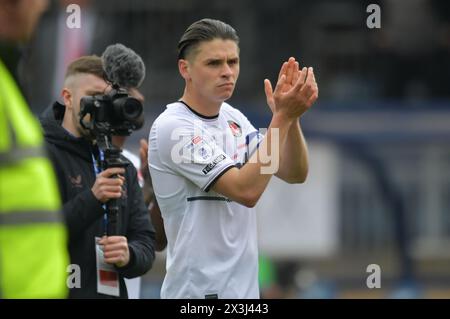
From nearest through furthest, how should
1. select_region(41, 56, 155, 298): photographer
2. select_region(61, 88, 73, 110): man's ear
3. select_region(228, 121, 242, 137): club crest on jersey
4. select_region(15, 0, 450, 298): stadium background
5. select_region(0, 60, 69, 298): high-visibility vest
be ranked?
1. select_region(0, 60, 69, 298): high-visibility vest
2. select_region(41, 56, 155, 298): photographer
3. select_region(228, 121, 242, 137): club crest on jersey
4. select_region(61, 88, 73, 110): man's ear
5. select_region(15, 0, 450, 298): stadium background

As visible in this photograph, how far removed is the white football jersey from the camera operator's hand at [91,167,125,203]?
22 cm

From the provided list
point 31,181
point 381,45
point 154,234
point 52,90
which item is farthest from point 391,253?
point 31,181

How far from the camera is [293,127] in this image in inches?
216

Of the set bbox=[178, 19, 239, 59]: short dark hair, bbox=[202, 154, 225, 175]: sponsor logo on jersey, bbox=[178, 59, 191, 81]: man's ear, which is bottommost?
bbox=[202, 154, 225, 175]: sponsor logo on jersey

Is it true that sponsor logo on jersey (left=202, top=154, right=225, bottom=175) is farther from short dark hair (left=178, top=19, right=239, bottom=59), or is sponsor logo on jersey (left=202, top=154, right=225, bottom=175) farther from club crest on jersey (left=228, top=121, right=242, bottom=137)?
short dark hair (left=178, top=19, right=239, bottom=59)

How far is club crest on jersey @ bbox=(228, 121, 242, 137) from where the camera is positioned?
5.62 meters

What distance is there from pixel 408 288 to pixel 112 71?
29.4ft

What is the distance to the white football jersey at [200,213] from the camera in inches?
212

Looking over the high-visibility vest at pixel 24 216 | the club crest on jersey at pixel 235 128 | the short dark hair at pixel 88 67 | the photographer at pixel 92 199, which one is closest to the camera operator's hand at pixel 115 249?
the photographer at pixel 92 199

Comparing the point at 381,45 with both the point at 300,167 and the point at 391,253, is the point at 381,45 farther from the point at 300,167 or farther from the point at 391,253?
the point at 300,167

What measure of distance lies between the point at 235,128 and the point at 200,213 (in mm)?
472

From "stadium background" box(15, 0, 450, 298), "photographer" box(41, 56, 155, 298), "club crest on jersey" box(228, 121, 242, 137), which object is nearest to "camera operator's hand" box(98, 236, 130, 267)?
"photographer" box(41, 56, 155, 298)

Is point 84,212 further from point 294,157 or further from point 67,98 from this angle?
point 294,157

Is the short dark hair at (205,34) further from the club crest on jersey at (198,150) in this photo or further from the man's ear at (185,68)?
the club crest on jersey at (198,150)
